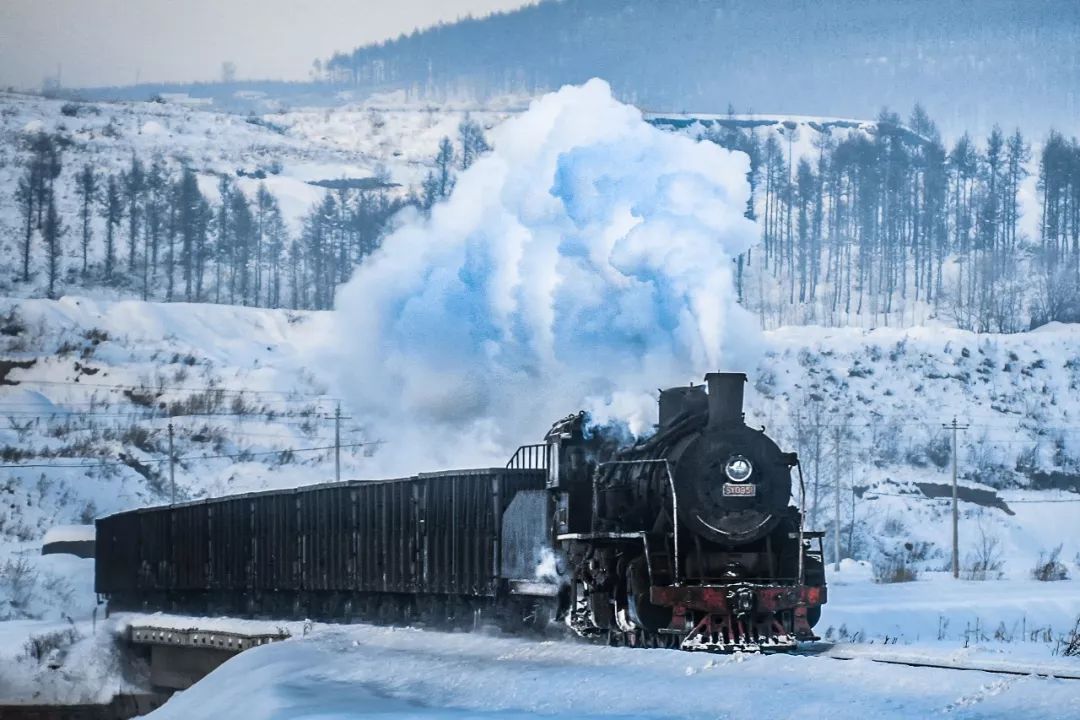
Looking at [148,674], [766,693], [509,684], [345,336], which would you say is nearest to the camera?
[766,693]

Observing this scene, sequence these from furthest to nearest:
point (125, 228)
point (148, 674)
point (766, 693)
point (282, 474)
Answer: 1. point (125, 228)
2. point (282, 474)
3. point (148, 674)
4. point (766, 693)

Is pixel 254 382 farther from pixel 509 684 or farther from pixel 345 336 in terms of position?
pixel 509 684

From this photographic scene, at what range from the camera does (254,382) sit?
7969cm

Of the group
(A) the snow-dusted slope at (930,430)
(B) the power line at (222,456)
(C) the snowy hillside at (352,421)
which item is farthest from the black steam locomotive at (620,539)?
(B) the power line at (222,456)

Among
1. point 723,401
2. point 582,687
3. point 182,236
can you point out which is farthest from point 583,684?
point 182,236

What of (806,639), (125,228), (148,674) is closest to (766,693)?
(806,639)

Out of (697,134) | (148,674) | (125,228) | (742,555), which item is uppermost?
(697,134)

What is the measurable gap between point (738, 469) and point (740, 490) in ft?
0.95

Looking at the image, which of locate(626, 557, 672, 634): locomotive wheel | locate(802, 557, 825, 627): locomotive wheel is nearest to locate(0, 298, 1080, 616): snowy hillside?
locate(802, 557, 825, 627): locomotive wheel

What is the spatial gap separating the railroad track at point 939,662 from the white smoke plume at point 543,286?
478 centimetres

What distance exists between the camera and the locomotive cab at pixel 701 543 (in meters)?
20.2

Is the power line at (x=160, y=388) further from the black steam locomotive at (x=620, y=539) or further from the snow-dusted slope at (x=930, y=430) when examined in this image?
the black steam locomotive at (x=620, y=539)

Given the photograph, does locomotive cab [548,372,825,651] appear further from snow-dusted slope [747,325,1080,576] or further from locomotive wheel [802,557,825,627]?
snow-dusted slope [747,325,1080,576]

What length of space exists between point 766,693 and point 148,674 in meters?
24.0
